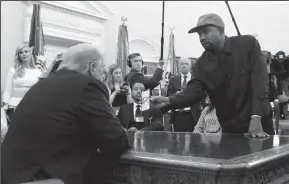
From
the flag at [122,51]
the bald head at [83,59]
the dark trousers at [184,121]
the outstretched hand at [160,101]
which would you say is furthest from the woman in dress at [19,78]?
the flag at [122,51]

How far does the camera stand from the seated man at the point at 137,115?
3.63 m

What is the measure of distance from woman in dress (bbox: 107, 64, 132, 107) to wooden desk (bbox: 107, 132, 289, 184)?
226cm

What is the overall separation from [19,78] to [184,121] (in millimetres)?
1825

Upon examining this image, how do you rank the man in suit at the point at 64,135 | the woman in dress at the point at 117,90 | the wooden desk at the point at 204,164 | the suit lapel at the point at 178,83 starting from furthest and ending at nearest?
the suit lapel at the point at 178,83
the woman in dress at the point at 117,90
the man in suit at the point at 64,135
the wooden desk at the point at 204,164

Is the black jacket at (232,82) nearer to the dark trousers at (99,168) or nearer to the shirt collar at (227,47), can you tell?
the shirt collar at (227,47)

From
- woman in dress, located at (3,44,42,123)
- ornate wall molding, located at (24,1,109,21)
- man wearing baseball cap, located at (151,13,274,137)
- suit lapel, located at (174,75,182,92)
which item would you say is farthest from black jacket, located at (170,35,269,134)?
ornate wall molding, located at (24,1,109,21)

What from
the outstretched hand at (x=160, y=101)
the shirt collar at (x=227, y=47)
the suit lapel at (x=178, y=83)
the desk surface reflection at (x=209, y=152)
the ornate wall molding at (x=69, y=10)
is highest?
the ornate wall molding at (x=69, y=10)

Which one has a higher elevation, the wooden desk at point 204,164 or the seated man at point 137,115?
the seated man at point 137,115

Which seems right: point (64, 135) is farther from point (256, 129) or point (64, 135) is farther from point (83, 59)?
point (256, 129)

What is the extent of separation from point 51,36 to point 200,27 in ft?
19.0

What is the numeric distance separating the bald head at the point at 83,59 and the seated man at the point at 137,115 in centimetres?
214

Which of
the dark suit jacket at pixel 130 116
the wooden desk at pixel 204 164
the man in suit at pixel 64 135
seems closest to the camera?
the wooden desk at pixel 204 164

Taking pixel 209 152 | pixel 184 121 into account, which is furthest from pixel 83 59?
pixel 184 121

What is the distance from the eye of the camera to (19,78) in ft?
12.7
